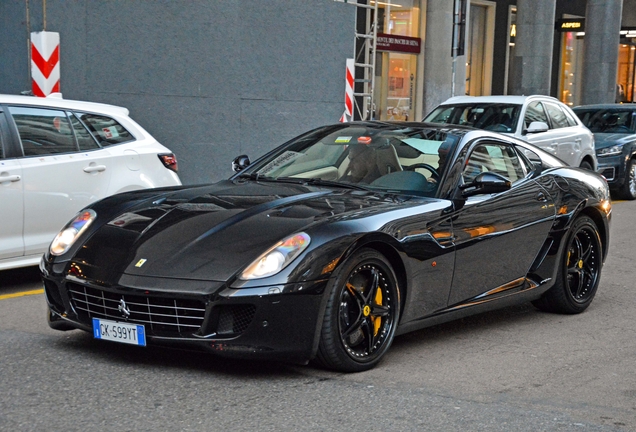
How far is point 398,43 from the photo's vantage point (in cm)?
2525

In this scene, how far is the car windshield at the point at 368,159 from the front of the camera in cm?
655

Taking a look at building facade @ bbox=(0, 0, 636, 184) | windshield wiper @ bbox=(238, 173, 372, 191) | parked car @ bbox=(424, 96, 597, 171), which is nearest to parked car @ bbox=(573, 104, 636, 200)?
parked car @ bbox=(424, 96, 597, 171)

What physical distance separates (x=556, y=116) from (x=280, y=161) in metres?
9.45

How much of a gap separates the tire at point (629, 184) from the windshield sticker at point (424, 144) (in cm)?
1162

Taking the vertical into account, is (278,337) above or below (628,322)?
above

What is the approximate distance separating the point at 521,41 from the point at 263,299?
76.4ft

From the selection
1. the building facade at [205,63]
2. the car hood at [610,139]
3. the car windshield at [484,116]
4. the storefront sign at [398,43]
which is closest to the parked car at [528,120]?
the car windshield at [484,116]

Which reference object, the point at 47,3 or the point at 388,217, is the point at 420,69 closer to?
the point at 47,3

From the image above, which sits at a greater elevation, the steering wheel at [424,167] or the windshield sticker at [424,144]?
the windshield sticker at [424,144]

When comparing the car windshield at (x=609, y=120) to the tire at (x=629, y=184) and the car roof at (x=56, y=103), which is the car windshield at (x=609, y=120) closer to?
the tire at (x=629, y=184)

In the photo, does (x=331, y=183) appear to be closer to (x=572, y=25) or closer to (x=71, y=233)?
(x=71, y=233)

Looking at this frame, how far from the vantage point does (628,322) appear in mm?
7453

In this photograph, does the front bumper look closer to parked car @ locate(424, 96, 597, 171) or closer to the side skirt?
the side skirt

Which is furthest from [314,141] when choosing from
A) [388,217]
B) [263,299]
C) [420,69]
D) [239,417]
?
[420,69]
